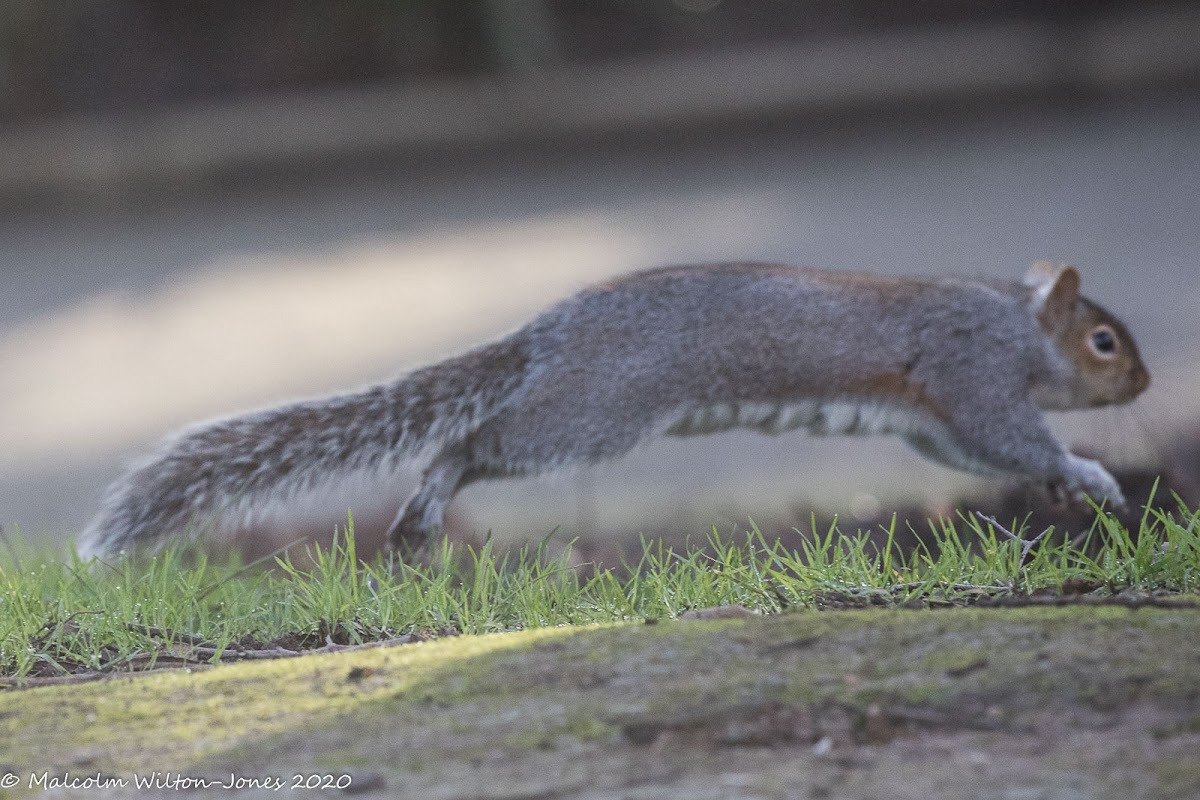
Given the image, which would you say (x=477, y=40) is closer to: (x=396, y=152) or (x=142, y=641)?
(x=396, y=152)

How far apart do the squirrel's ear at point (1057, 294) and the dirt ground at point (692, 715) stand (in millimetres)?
1905

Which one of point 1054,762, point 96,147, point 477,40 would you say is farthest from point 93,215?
point 1054,762

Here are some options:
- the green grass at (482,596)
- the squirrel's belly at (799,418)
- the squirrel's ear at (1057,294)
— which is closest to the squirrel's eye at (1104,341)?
the squirrel's ear at (1057,294)

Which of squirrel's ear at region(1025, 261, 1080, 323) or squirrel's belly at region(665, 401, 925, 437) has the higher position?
squirrel's ear at region(1025, 261, 1080, 323)

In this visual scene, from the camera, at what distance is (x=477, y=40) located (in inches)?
436

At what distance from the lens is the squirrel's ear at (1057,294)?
3797mm

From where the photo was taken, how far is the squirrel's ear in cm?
380

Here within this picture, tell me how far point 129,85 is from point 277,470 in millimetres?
8623

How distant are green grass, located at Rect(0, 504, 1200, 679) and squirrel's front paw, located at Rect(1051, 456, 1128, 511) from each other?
37.6 inches

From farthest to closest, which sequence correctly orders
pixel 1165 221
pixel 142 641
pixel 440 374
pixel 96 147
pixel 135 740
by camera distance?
pixel 96 147, pixel 1165 221, pixel 440 374, pixel 142 641, pixel 135 740

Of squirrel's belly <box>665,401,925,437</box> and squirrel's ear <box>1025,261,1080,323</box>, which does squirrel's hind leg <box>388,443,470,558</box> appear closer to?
squirrel's belly <box>665,401,925,437</box>

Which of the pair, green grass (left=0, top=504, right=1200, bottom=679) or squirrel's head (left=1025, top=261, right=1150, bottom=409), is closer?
green grass (left=0, top=504, right=1200, bottom=679)

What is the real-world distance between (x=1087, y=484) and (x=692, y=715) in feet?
6.97

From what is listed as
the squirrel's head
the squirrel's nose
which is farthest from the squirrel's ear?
the squirrel's nose
